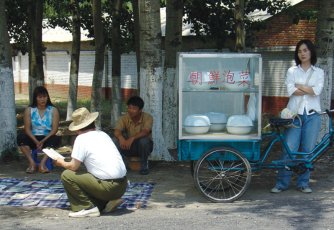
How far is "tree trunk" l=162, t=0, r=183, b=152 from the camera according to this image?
10.1m

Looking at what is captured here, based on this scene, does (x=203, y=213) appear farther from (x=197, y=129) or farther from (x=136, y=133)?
(x=136, y=133)

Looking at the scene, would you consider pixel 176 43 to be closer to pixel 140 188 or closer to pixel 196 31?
pixel 140 188

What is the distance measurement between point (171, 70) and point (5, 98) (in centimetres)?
295

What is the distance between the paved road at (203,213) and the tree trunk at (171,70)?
96.9 inches

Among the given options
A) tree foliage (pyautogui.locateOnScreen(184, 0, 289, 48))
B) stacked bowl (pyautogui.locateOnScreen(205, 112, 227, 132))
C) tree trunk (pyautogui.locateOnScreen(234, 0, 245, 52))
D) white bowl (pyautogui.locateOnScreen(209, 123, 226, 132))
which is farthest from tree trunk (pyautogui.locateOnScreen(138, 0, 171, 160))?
tree foliage (pyautogui.locateOnScreen(184, 0, 289, 48))

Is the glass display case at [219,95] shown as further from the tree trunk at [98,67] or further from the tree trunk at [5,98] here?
the tree trunk at [98,67]

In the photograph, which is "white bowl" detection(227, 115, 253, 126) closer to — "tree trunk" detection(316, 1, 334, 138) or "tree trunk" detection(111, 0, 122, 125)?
"tree trunk" detection(316, 1, 334, 138)

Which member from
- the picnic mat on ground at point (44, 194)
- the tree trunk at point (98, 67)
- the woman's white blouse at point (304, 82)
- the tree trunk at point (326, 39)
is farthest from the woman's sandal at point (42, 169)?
the tree trunk at point (98, 67)

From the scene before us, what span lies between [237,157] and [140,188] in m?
1.48

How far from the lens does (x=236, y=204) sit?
6.75 meters

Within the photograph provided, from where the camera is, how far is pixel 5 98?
9.24m

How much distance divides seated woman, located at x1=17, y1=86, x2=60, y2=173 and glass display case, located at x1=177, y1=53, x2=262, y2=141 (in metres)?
2.25

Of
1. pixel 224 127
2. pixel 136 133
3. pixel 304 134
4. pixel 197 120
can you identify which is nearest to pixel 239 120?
pixel 224 127

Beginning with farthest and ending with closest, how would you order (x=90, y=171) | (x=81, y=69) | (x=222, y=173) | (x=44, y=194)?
1. (x=81, y=69)
2. (x=44, y=194)
3. (x=222, y=173)
4. (x=90, y=171)
